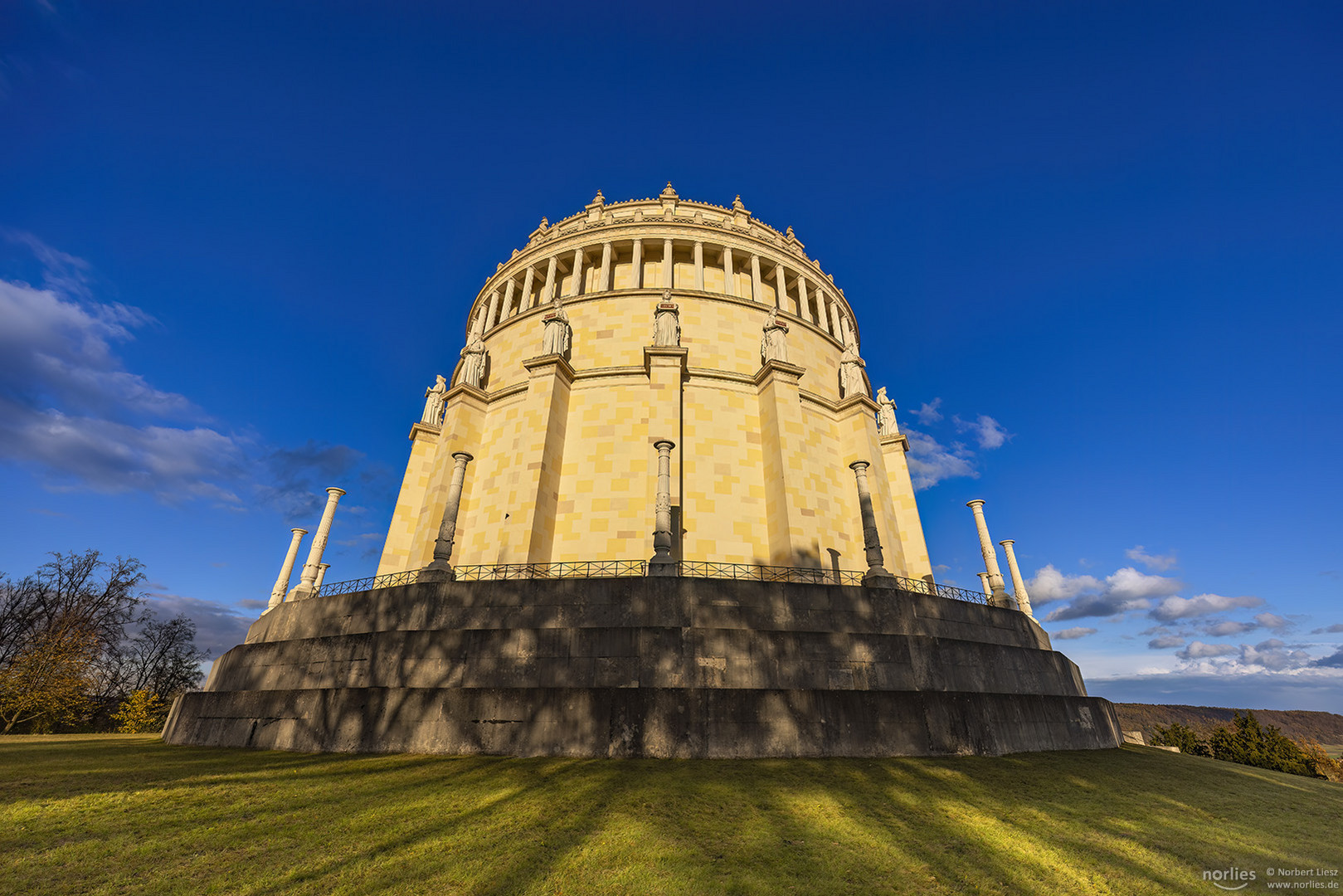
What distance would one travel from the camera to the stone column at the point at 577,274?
98.3ft

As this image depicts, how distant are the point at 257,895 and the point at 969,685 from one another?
16798mm

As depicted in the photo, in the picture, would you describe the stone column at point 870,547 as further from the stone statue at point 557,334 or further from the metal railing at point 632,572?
the stone statue at point 557,334

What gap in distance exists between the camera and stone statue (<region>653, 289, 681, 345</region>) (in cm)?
2486

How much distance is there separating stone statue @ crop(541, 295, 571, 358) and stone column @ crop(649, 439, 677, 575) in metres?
10.5

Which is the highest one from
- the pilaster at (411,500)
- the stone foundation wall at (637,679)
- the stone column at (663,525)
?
the pilaster at (411,500)

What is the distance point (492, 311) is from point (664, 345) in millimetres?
15713

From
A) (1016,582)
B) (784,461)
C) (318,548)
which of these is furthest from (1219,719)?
(318,548)

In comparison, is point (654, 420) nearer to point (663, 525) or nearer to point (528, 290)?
point (663, 525)

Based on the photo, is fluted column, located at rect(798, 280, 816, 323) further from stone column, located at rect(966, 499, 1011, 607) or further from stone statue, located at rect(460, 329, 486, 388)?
stone statue, located at rect(460, 329, 486, 388)

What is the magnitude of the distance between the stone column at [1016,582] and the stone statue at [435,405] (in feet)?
109

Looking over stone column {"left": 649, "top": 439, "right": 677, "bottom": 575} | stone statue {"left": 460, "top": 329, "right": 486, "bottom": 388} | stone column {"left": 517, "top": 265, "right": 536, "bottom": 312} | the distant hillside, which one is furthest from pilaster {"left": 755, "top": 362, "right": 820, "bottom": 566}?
the distant hillside

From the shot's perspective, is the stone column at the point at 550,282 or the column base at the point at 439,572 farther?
the stone column at the point at 550,282

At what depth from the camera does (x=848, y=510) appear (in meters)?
25.8

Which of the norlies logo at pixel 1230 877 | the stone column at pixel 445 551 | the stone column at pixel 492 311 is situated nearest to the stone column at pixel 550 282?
the stone column at pixel 492 311
